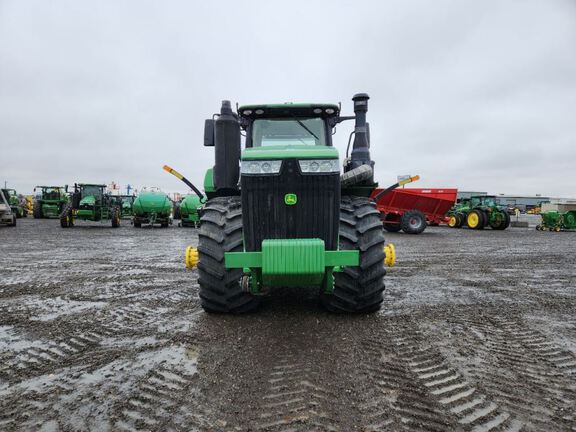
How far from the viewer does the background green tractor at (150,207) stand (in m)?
21.2

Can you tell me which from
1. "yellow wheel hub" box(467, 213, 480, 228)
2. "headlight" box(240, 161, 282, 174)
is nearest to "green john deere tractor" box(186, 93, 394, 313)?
"headlight" box(240, 161, 282, 174)

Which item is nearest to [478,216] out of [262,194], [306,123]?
[306,123]

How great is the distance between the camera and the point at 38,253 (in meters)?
9.95

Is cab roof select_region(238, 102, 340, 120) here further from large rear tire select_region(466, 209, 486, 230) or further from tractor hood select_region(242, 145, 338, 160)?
large rear tire select_region(466, 209, 486, 230)

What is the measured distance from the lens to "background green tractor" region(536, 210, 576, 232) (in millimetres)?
21328

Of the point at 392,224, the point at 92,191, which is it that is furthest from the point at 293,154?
the point at 92,191

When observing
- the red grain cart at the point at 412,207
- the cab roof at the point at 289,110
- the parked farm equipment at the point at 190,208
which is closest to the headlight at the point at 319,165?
the cab roof at the point at 289,110

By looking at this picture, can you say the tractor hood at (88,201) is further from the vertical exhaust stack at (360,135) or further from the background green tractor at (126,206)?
the vertical exhaust stack at (360,135)

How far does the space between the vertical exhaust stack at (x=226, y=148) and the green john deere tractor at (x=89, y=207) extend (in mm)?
18733

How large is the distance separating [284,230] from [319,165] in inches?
27.7

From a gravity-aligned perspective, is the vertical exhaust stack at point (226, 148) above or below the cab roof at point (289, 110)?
below

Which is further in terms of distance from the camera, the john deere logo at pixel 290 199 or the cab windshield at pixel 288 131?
the cab windshield at pixel 288 131

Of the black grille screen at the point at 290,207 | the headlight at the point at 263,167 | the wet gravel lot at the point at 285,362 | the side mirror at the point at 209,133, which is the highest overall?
the side mirror at the point at 209,133

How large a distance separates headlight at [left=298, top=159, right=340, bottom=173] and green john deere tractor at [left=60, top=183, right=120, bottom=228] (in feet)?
65.2
